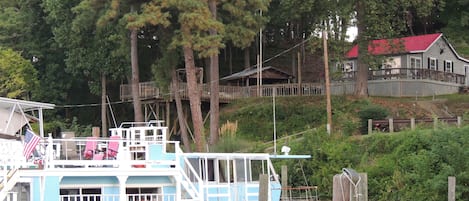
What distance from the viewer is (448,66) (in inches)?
2090

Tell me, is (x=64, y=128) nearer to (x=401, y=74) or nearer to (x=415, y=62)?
(x=401, y=74)

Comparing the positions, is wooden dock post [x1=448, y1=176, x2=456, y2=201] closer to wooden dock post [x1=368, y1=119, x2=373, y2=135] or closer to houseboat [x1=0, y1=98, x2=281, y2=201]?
houseboat [x1=0, y1=98, x2=281, y2=201]

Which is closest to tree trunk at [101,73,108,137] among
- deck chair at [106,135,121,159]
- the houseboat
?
the houseboat

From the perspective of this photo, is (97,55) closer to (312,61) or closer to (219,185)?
(312,61)

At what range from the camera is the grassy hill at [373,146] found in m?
26.0

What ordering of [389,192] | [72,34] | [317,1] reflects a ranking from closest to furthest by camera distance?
1. [389,192]
2. [317,1]
3. [72,34]

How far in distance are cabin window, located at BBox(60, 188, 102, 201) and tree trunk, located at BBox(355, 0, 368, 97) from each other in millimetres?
23383

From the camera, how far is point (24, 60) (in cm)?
5209

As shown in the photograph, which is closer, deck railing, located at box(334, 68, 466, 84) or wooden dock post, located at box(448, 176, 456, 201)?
wooden dock post, located at box(448, 176, 456, 201)

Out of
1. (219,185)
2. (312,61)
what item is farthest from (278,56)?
→ (219,185)

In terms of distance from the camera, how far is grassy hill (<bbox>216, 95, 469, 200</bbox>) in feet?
85.4

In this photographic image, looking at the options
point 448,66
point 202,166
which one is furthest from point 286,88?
point 202,166

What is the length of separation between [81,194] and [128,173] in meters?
1.41

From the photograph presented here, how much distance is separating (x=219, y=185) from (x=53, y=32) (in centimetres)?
3213
